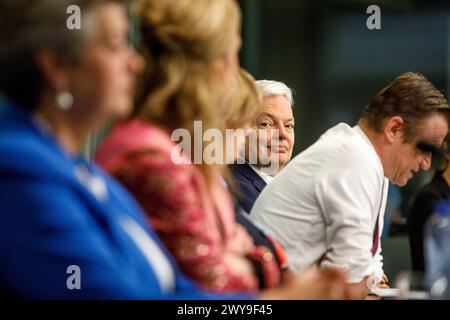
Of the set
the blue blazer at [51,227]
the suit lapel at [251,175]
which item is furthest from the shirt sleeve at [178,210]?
the suit lapel at [251,175]

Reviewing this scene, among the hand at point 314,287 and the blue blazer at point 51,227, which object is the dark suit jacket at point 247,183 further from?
the blue blazer at point 51,227

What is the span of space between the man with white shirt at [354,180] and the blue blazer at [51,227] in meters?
1.43

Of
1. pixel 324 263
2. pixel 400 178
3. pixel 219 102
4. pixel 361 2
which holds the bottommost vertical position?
pixel 324 263

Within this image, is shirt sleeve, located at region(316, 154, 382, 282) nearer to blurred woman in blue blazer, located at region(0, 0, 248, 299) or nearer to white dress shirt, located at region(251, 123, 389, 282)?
white dress shirt, located at region(251, 123, 389, 282)

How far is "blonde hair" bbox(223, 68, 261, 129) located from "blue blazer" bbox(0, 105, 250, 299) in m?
0.89

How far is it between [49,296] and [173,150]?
545mm

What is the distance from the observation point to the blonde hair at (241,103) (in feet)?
9.49

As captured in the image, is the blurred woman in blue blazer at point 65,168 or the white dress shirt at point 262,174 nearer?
the blurred woman in blue blazer at point 65,168

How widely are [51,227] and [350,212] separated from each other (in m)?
1.67

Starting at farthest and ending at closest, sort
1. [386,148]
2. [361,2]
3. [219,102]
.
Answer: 1. [361,2]
2. [386,148]
3. [219,102]

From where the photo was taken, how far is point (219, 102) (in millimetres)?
2533

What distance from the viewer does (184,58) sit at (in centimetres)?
243
